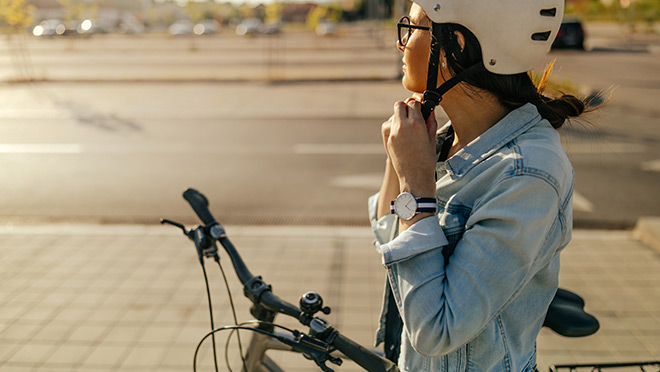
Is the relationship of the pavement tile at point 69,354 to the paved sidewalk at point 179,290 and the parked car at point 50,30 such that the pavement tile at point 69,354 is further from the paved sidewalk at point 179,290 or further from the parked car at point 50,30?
the parked car at point 50,30

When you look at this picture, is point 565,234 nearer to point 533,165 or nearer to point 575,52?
point 533,165

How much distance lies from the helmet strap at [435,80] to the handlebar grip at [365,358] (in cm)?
65

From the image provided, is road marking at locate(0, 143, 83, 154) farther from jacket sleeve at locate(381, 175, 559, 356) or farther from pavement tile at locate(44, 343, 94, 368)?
jacket sleeve at locate(381, 175, 559, 356)

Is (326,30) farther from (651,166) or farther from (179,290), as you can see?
(179,290)

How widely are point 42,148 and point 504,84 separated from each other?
8983mm

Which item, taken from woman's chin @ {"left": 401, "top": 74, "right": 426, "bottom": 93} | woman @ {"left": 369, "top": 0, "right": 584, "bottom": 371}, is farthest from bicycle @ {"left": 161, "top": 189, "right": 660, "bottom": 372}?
woman's chin @ {"left": 401, "top": 74, "right": 426, "bottom": 93}

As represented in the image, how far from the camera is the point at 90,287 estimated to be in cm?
422

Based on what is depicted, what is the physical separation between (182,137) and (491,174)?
345 inches

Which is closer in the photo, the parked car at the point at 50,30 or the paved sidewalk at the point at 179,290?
the paved sidewalk at the point at 179,290

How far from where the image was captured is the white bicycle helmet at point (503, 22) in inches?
50.4

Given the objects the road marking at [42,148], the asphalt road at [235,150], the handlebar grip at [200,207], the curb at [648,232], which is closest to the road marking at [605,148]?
the asphalt road at [235,150]

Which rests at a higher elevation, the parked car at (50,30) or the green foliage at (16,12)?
the green foliage at (16,12)

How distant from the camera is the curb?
193 inches

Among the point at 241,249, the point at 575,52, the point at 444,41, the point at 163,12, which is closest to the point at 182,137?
the point at 241,249
